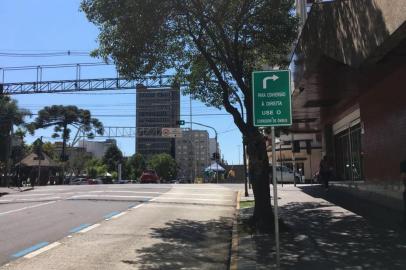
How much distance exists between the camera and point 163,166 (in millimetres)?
122062

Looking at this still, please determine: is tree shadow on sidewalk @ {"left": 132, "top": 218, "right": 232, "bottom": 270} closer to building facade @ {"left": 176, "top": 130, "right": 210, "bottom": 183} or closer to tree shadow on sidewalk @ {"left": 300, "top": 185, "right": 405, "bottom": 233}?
tree shadow on sidewalk @ {"left": 300, "top": 185, "right": 405, "bottom": 233}

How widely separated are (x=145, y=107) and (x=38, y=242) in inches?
2166

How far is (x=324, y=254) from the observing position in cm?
989

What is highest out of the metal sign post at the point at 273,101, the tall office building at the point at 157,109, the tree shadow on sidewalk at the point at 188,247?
the tall office building at the point at 157,109

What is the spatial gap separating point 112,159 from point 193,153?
27.2 meters

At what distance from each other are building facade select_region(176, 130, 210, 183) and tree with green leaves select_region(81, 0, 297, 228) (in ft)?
355

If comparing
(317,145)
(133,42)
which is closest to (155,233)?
(133,42)

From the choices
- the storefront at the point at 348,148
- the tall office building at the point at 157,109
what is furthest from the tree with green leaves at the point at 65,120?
the storefront at the point at 348,148

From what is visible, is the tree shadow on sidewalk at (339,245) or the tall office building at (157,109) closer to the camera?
the tree shadow on sidewalk at (339,245)

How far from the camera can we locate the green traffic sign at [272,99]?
8.34 metres

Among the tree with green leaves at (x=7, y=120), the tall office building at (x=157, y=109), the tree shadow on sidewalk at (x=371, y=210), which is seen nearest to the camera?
the tree shadow on sidewalk at (x=371, y=210)

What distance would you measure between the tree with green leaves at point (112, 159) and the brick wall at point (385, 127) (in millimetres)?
101366

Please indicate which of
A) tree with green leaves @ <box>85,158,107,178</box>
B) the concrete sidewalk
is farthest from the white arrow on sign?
tree with green leaves @ <box>85,158,107,178</box>

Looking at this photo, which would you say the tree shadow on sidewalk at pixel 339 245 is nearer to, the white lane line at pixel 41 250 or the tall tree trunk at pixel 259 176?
the tall tree trunk at pixel 259 176
